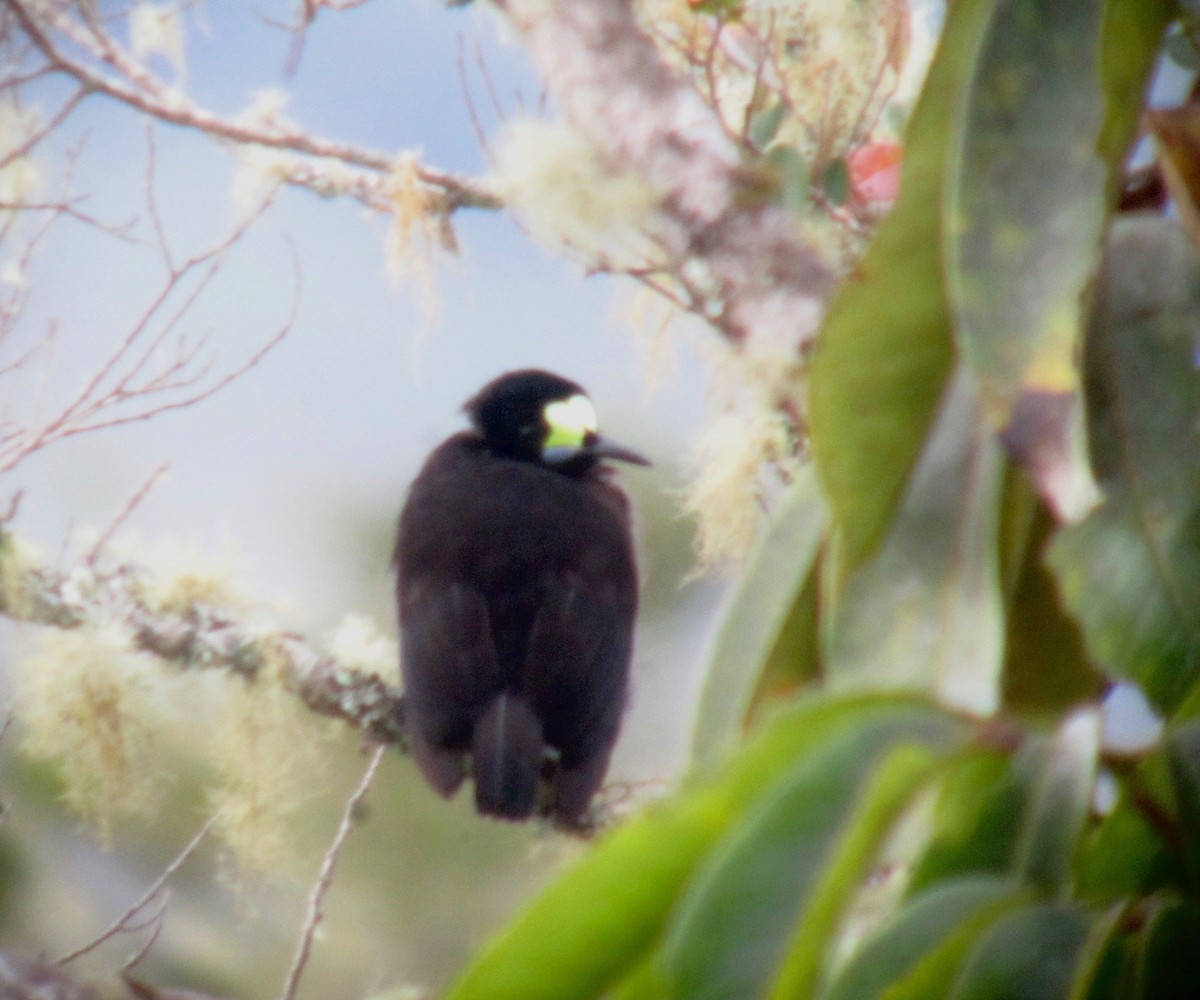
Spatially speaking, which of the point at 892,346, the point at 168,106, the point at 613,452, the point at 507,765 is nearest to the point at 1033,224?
the point at 892,346

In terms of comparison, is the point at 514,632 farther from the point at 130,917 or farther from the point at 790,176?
the point at 130,917

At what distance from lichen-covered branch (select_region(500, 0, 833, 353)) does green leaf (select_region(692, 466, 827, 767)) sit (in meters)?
0.59

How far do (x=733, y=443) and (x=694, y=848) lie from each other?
1512 mm

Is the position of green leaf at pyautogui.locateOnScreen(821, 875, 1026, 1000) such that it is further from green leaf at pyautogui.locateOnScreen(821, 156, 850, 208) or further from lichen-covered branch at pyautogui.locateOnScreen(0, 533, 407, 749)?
lichen-covered branch at pyautogui.locateOnScreen(0, 533, 407, 749)

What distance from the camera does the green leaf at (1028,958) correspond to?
32 centimetres

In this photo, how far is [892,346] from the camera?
400 mm

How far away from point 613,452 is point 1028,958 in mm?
1517

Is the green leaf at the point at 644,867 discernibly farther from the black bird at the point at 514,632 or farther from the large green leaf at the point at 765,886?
the black bird at the point at 514,632

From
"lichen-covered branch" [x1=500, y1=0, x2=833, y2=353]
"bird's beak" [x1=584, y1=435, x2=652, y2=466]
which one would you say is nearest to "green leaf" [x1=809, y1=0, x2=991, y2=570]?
"lichen-covered branch" [x1=500, y1=0, x2=833, y2=353]

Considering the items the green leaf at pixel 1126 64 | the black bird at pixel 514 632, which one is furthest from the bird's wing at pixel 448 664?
the green leaf at pixel 1126 64

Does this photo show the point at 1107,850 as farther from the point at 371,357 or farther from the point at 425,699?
the point at 371,357

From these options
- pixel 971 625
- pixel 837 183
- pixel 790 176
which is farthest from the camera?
pixel 837 183

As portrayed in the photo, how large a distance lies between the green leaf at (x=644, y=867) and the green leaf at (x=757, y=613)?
0.12 m

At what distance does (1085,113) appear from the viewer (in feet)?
1.23
